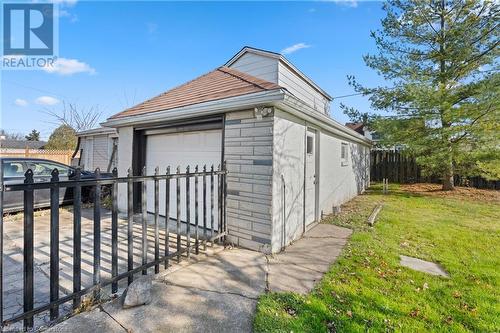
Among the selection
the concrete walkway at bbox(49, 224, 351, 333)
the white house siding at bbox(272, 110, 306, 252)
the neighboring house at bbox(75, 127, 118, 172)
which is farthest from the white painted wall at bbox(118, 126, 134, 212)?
the neighboring house at bbox(75, 127, 118, 172)

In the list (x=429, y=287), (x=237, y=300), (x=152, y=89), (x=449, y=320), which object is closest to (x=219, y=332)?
(x=237, y=300)

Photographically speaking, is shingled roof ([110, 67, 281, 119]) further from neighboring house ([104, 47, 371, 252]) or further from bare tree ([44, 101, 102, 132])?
bare tree ([44, 101, 102, 132])

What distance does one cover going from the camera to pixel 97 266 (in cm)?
252

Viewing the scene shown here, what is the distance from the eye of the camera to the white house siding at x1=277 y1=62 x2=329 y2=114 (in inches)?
306

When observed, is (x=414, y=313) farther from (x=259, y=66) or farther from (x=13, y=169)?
(x=13, y=169)

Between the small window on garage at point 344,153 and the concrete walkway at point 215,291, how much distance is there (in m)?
4.78

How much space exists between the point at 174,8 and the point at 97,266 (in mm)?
6771

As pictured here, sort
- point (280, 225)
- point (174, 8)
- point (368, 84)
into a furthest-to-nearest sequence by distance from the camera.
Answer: point (368, 84), point (174, 8), point (280, 225)

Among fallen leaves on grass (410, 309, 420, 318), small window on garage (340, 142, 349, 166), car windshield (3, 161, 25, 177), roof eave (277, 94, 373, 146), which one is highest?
roof eave (277, 94, 373, 146)

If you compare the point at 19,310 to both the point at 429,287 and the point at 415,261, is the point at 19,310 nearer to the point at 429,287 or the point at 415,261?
the point at 429,287

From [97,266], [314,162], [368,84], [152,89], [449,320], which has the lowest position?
[449,320]

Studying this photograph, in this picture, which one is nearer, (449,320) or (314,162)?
(449,320)

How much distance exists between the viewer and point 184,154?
5.54 meters

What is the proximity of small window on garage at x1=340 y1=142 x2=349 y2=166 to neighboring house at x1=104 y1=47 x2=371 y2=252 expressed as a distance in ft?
4.00
